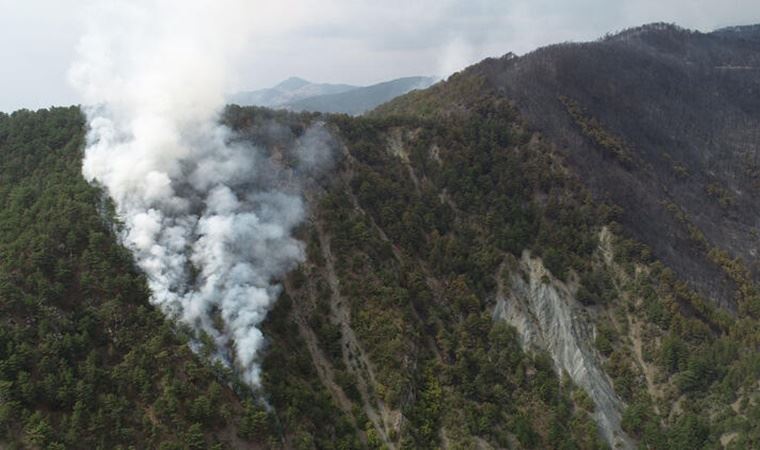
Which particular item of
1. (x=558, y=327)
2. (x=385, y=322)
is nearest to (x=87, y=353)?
(x=385, y=322)

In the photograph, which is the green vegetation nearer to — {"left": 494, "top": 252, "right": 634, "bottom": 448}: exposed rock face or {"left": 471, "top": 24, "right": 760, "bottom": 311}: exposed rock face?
{"left": 494, "top": 252, "right": 634, "bottom": 448}: exposed rock face

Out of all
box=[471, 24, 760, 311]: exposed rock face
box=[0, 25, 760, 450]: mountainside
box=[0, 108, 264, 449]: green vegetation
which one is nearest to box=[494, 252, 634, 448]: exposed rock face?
box=[0, 25, 760, 450]: mountainside

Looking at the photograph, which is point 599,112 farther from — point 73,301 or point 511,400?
point 73,301

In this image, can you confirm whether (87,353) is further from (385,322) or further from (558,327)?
(558,327)

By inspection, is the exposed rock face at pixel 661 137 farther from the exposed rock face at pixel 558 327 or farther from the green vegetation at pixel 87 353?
the green vegetation at pixel 87 353

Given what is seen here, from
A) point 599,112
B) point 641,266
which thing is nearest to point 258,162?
point 641,266

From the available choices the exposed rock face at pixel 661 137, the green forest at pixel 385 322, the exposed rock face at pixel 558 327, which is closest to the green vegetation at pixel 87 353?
the green forest at pixel 385 322
